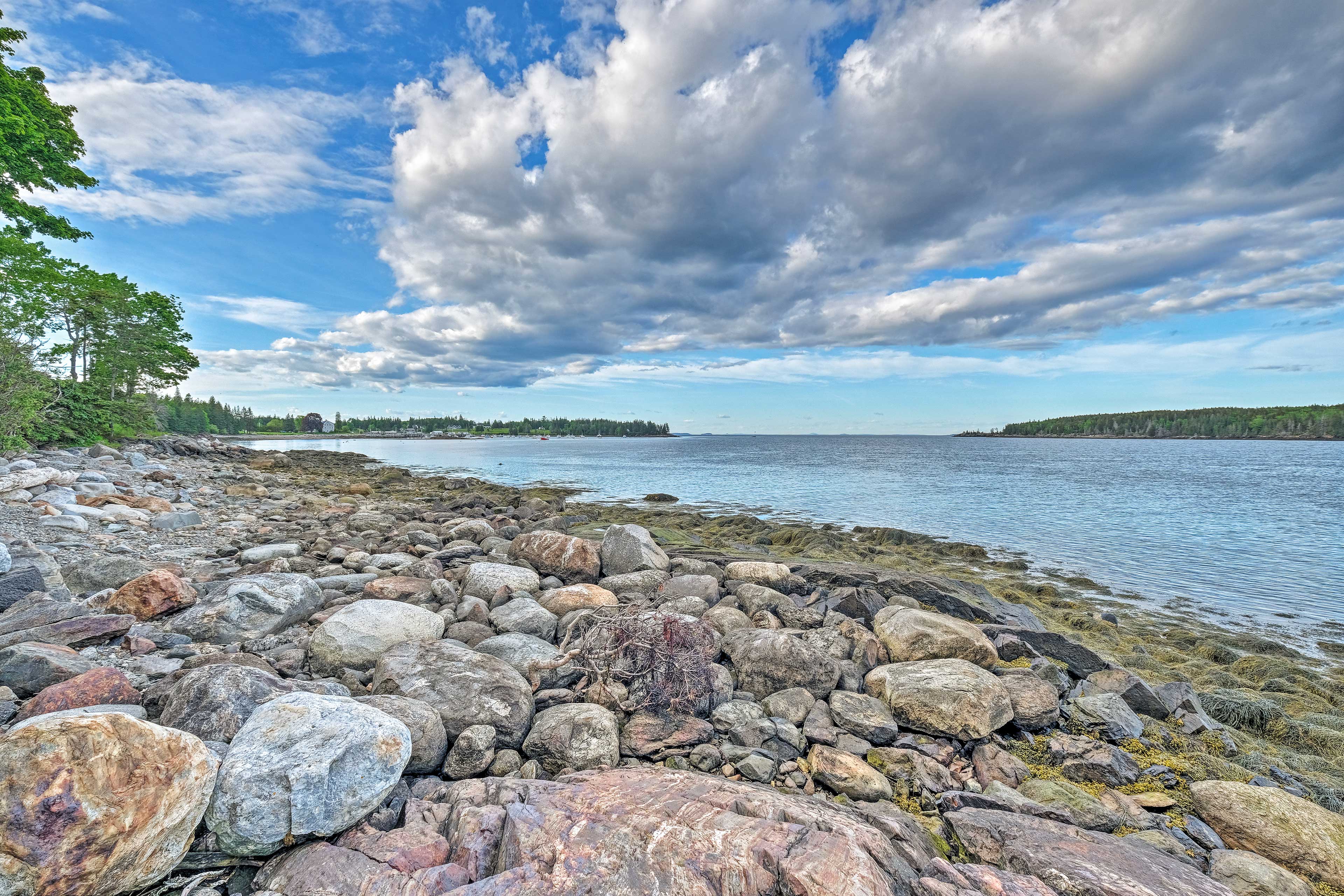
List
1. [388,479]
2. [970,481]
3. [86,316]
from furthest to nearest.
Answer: [970,481] → [388,479] → [86,316]

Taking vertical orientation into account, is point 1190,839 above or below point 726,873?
below

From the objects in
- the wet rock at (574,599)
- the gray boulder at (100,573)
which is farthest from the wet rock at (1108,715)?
the gray boulder at (100,573)

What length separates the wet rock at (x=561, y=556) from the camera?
1039 centimetres

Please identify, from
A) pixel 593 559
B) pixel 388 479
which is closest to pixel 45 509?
pixel 593 559

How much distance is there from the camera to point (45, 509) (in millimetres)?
10664

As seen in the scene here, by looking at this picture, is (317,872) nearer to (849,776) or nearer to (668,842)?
(668,842)

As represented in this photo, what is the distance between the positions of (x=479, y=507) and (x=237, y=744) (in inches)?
717

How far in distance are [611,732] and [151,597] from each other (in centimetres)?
635

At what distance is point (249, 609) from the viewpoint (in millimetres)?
6641

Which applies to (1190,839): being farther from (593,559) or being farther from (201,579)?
(201,579)

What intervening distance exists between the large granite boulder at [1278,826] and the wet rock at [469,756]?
6.18 m

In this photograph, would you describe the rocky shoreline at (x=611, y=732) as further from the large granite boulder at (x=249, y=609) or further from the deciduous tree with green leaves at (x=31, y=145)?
the deciduous tree with green leaves at (x=31, y=145)

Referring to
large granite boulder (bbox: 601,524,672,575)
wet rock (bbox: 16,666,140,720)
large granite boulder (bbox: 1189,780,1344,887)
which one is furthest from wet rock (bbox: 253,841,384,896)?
large granite boulder (bbox: 601,524,672,575)

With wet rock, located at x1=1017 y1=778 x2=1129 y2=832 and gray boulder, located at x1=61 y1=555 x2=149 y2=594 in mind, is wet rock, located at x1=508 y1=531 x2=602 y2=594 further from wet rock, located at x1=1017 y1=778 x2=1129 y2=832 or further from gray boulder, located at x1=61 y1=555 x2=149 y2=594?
wet rock, located at x1=1017 y1=778 x2=1129 y2=832
